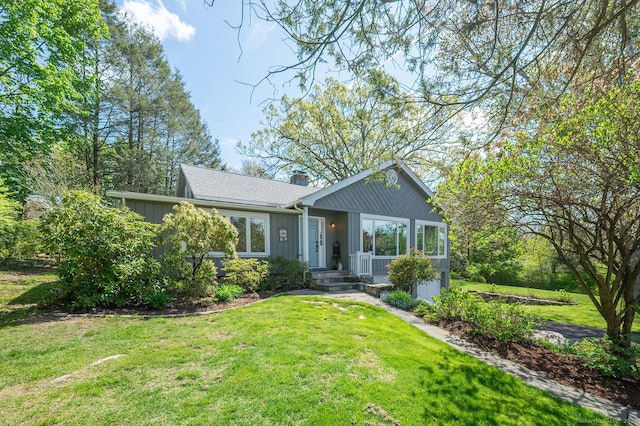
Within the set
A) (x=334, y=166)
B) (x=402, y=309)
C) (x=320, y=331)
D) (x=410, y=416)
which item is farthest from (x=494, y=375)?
(x=334, y=166)

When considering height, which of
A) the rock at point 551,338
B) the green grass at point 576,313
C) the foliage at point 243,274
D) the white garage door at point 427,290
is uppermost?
the foliage at point 243,274

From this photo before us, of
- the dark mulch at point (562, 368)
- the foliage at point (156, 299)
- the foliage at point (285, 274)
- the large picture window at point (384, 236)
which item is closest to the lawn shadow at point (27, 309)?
the foliage at point (156, 299)

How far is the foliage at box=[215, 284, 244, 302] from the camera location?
6.60 m

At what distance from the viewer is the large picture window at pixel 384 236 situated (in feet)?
37.1

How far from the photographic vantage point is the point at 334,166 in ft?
66.5

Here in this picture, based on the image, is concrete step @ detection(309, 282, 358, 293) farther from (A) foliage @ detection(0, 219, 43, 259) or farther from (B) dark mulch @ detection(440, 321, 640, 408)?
(A) foliage @ detection(0, 219, 43, 259)

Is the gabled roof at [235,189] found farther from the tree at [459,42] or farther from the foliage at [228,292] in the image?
the tree at [459,42]

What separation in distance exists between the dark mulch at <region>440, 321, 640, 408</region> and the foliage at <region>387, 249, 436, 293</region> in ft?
10.0

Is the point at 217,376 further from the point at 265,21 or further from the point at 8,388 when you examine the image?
the point at 265,21

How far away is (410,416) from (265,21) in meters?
4.36

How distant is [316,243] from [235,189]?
3.75 m

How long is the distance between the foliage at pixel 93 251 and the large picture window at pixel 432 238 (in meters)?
11.3

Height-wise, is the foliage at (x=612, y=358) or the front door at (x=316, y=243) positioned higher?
the front door at (x=316, y=243)

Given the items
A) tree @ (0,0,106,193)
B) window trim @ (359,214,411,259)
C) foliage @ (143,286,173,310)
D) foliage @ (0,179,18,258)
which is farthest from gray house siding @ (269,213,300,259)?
tree @ (0,0,106,193)
